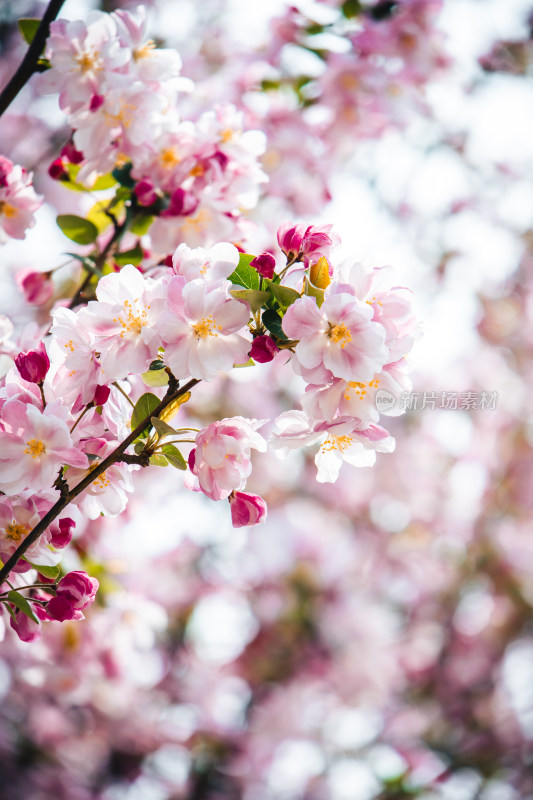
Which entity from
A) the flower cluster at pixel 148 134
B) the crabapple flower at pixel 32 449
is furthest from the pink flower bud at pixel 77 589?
the flower cluster at pixel 148 134

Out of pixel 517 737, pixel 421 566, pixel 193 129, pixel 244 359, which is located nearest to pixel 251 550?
pixel 421 566

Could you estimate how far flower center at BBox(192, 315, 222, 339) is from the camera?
75cm

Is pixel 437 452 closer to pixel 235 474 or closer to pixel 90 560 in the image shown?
pixel 90 560

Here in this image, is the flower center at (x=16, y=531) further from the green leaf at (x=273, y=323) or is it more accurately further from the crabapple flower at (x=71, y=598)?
the green leaf at (x=273, y=323)

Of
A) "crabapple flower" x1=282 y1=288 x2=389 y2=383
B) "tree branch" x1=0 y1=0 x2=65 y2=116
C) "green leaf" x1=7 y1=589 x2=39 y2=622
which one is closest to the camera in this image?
"crabapple flower" x1=282 y1=288 x2=389 y2=383

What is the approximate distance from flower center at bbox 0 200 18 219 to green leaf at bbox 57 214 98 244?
0.09 m

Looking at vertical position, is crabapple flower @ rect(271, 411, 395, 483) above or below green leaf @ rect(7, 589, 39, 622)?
above

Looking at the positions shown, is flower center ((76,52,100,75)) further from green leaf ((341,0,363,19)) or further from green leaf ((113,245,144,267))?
green leaf ((341,0,363,19))

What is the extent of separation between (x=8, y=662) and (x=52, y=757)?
23.8 inches

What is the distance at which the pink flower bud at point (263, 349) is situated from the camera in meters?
0.79

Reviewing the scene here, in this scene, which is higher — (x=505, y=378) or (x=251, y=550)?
(x=505, y=378)

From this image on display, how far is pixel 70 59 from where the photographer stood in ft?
3.71

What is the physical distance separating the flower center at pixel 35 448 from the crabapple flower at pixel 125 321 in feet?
0.30

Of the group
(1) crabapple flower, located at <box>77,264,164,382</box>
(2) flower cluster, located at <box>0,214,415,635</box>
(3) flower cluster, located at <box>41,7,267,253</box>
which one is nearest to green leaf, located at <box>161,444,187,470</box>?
(2) flower cluster, located at <box>0,214,415,635</box>
